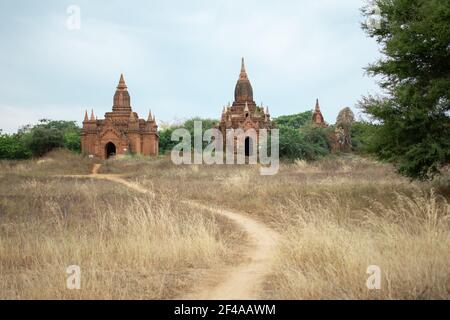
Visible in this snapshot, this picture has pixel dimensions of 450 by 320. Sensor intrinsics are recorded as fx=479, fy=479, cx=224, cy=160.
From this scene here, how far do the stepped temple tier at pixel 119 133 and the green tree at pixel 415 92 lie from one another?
30.1 metres

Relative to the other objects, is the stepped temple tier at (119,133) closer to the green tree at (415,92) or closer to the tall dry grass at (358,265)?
the green tree at (415,92)

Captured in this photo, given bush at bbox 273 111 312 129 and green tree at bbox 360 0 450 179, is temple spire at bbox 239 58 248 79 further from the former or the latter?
green tree at bbox 360 0 450 179

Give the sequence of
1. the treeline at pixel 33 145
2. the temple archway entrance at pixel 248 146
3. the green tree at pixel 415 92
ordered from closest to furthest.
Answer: the green tree at pixel 415 92
the temple archway entrance at pixel 248 146
the treeline at pixel 33 145

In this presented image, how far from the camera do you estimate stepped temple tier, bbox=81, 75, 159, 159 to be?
131 feet

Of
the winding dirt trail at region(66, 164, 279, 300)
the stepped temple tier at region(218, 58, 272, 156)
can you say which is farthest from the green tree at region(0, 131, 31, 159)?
the winding dirt trail at region(66, 164, 279, 300)

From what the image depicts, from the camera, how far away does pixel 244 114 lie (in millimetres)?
41594

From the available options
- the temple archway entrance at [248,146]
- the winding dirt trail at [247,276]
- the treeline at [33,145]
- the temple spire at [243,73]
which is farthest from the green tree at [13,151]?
the winding dirt trail at [247,276]

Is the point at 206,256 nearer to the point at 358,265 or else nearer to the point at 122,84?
the point at 358,265

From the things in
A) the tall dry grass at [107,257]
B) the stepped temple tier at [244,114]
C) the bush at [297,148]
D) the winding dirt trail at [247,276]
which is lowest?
the winding dirt trail at [247,276]

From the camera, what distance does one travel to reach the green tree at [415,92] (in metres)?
10.4
